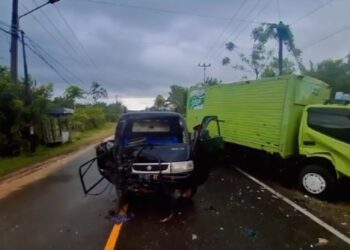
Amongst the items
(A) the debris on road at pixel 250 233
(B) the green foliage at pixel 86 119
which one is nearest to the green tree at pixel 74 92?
(B) the green foliage at pixel 86 119

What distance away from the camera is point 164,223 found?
22.5 feet

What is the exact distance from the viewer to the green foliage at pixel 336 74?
2645 centimetres

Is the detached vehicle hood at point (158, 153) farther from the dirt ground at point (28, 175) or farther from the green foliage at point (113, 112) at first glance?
the green foliage at point (113, 112)

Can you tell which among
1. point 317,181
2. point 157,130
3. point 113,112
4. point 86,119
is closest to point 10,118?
point 157,130

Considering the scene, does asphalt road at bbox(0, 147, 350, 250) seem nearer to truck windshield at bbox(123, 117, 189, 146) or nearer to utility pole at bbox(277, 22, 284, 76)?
truck windshield at bbox(123, 117, 189, 146)

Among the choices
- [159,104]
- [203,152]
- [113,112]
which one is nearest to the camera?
[203,152]

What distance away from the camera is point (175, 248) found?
559 cm

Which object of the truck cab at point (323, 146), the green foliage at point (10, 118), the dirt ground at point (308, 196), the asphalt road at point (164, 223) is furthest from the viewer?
the green foliage at point (10, 118)

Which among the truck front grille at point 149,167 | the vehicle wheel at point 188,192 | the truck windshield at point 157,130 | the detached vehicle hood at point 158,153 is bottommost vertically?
the vehicle wheel at point 188,192

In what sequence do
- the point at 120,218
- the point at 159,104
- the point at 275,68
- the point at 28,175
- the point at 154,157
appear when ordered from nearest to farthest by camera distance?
the point at 120,218, the point at 154,157, the point at 28,175, the point at 275,68, the point at 159,104

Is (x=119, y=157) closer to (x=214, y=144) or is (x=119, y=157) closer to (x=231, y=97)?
(x=214, y=144)

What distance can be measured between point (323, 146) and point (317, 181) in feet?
2.75

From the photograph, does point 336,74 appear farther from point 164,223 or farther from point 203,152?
point 164,223

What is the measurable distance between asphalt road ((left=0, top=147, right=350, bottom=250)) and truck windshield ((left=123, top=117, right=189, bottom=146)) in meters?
1.38
